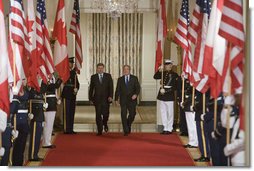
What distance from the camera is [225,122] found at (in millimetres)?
4660

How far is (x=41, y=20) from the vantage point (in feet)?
22.3

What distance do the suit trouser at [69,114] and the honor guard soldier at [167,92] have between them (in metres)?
1.69

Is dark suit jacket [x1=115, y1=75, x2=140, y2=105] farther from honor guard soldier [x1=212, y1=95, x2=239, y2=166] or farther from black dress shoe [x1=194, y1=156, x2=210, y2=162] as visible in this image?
honor guard soldier [x1=212, y1=95, x2=239, y2=166]

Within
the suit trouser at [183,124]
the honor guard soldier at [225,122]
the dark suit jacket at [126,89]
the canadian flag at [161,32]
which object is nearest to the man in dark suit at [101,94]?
the dark suit jacket at [126,89]

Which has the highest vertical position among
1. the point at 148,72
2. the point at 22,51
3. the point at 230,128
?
the point at 22,51

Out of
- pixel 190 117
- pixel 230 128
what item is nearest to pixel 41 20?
pixel 190 117

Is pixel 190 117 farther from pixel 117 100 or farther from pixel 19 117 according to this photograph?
pixel 19 117

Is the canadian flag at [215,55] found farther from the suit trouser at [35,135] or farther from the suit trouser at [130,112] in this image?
the suit trouser at [130,112]

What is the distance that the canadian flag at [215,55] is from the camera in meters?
4.89

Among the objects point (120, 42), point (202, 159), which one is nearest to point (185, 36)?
point (202, 159)

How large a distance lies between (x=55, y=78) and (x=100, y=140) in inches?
41.2

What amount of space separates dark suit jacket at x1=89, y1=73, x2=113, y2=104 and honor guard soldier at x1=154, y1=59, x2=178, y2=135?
788 mm

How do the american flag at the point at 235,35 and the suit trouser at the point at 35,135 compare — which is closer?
the american flag at the point at 235,35

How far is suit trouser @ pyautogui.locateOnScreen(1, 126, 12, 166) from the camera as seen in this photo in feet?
17.3
